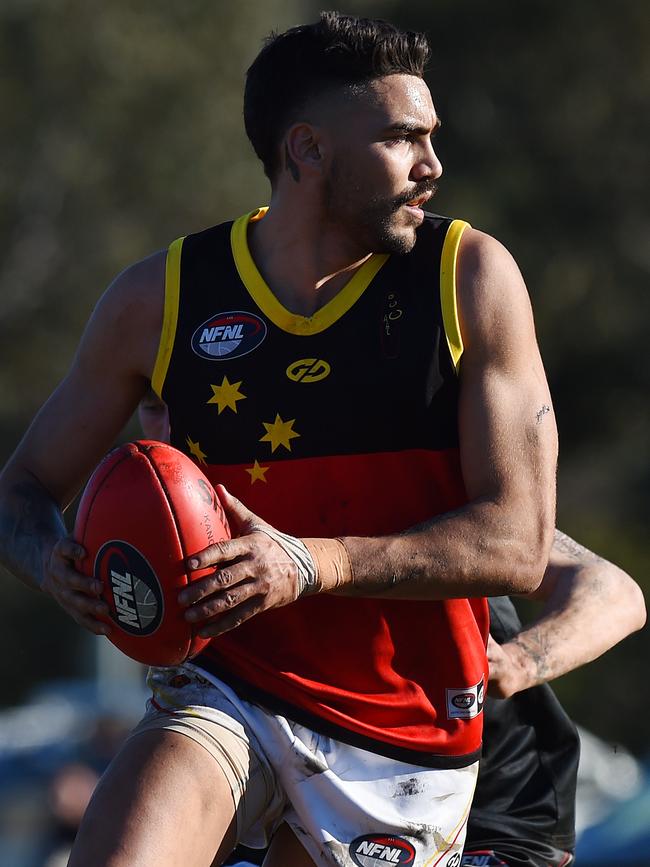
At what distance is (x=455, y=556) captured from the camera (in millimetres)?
3559

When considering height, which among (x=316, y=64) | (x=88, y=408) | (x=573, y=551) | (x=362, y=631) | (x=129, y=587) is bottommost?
(x=573, y=551)

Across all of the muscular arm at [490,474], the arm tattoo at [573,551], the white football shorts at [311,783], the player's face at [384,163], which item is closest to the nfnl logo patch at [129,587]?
the white football shorts at [311,783]

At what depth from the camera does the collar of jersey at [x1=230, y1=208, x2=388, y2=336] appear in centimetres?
390

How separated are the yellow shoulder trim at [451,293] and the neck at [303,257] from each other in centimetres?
26

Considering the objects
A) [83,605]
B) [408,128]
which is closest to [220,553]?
[83,605]

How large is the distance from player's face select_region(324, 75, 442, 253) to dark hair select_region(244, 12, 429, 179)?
58mm

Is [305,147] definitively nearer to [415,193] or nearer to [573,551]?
[415,193]

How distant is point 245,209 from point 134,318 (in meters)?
17.6

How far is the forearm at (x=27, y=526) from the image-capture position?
3.88 m

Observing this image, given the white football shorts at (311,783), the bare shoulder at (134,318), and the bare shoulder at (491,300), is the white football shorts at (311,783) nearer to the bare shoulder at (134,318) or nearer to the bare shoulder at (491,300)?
the bare shoulder at (134,318)

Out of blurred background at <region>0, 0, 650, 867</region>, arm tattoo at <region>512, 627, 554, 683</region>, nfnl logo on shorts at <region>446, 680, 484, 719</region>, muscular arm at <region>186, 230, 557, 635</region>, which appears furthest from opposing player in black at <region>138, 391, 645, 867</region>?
blurred background at <region>0, 0, 650, 867</region>

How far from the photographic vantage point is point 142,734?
356 centimetres

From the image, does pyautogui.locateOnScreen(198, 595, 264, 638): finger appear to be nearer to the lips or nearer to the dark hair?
the lips

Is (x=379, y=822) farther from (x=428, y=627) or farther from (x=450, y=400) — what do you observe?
(x=450, y=400)
